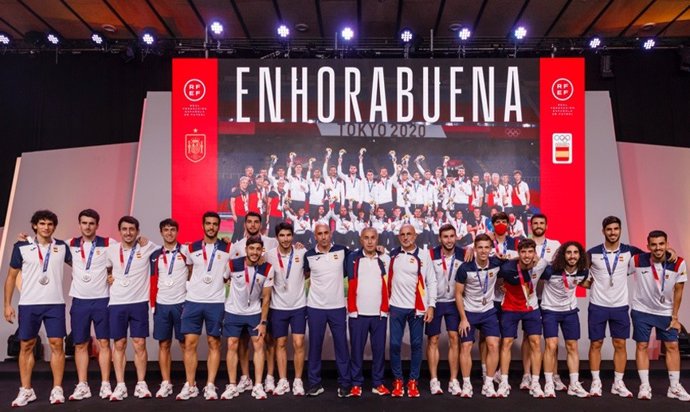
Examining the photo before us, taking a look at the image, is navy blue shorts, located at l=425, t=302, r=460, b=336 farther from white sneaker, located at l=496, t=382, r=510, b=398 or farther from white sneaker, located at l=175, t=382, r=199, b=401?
white sneaker, located at l=175, t=382, r=199, b=401

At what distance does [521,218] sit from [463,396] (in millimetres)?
2329

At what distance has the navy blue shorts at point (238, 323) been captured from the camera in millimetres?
4789

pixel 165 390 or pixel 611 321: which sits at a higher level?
pixel 611 321

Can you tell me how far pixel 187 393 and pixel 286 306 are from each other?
115 centimetres

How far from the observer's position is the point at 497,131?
6324mm

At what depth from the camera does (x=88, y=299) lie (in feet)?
15.7

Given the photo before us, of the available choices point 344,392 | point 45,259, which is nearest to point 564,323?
point 344,392

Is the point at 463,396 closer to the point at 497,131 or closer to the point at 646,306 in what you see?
the point at 646,306

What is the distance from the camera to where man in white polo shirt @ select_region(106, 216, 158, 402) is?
477cm

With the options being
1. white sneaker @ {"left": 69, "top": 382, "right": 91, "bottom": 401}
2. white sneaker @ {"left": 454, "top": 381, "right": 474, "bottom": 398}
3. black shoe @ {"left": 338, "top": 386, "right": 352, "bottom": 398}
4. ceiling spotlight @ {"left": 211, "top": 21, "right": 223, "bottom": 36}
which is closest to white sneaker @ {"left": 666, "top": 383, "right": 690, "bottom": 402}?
white sneaker @ {"left": 454, "top": 381, "right": 474, "bottom": 398}

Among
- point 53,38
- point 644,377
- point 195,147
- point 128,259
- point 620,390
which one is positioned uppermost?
point 53,38

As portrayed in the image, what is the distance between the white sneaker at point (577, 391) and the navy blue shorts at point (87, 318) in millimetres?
4212

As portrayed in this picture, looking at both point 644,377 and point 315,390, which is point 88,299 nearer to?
point 315,390

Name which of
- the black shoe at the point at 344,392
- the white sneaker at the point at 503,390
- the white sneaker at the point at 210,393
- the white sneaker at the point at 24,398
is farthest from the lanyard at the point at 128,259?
the white sneaker at the point at 503,390
